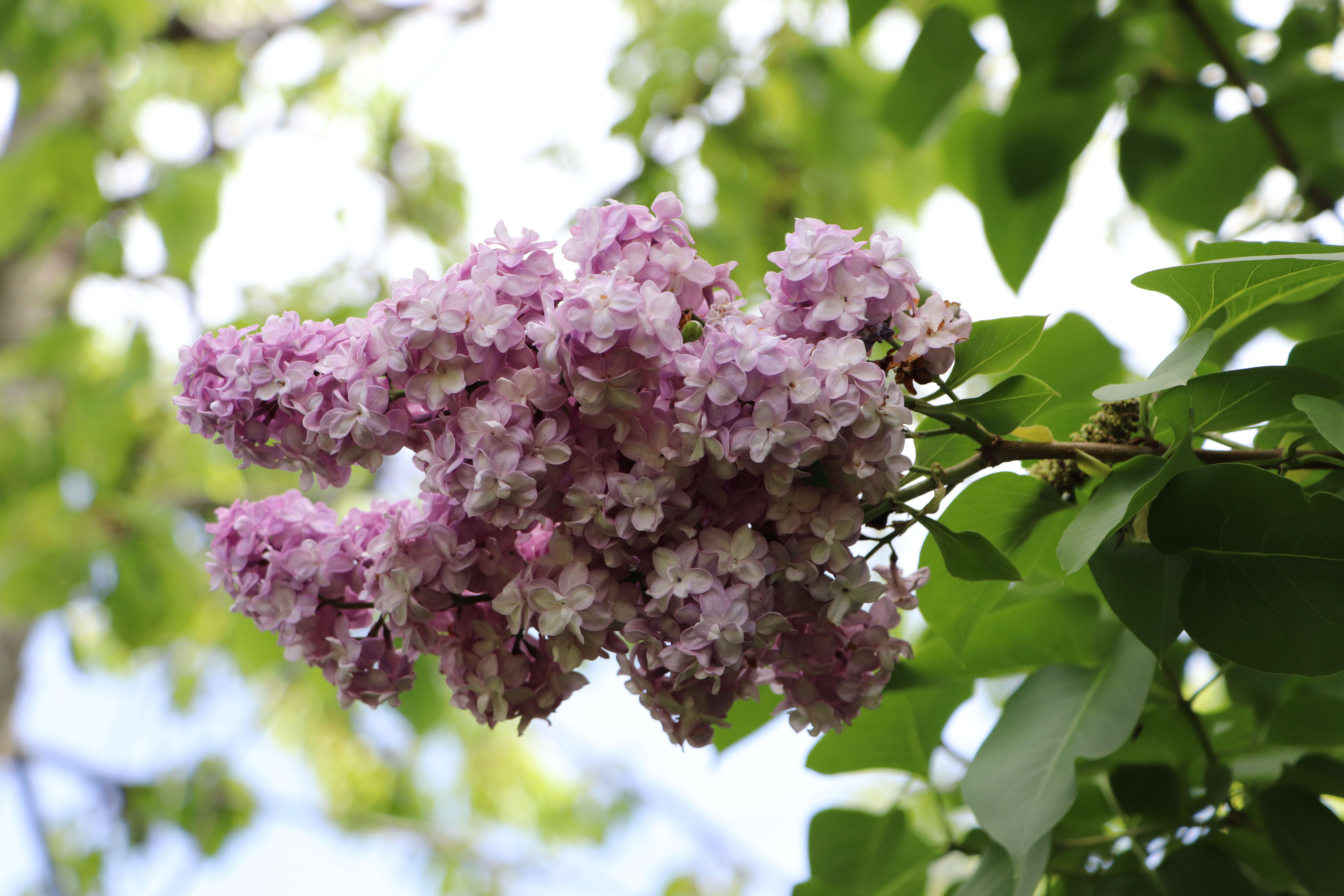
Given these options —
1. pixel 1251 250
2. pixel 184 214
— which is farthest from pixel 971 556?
pixel 184 214

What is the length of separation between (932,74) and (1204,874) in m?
0.71

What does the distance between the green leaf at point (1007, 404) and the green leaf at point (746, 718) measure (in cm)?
24

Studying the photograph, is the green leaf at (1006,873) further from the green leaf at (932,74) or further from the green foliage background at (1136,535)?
the green leaf at (932,74)

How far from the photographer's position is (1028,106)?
2.94 feet

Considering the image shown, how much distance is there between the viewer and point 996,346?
0.38m

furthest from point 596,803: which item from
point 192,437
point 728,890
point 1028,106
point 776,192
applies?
point 1028,106

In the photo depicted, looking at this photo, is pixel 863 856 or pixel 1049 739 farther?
pixel 863 856

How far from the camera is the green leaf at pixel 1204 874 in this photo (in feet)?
1.65

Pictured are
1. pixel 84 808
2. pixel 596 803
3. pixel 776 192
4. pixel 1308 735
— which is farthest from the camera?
Answer: pixel 596 803

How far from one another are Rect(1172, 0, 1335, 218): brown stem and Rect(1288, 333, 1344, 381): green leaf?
0.46 m

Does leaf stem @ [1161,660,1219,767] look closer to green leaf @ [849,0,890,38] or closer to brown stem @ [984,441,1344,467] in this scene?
brown stem @ [984,441,1344,467]

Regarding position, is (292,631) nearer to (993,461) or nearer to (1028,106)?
(993,461)

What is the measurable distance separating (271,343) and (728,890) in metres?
3.02

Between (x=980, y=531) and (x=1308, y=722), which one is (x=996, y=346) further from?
(x=1308, y=722)
